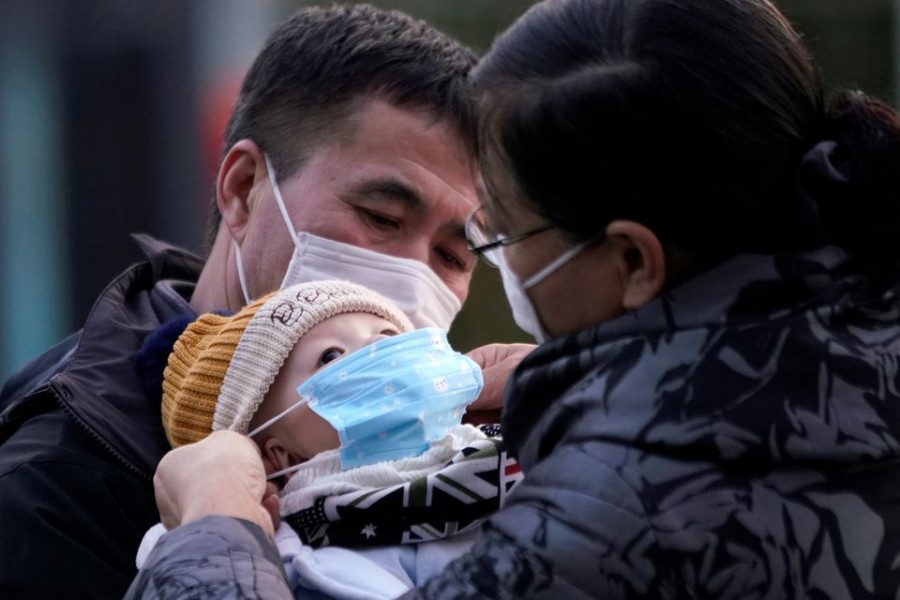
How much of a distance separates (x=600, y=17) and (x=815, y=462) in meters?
0.62

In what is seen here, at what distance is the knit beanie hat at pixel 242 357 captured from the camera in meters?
2.50

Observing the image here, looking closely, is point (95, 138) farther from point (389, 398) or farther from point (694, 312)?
point (694, 312)

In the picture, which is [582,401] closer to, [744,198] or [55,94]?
[744,198]

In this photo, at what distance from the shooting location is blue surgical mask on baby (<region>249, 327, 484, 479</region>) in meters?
2.36

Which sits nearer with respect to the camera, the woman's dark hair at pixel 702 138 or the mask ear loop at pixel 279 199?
the woman's dark hair at pixel 702 138

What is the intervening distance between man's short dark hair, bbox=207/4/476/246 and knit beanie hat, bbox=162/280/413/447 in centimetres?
75

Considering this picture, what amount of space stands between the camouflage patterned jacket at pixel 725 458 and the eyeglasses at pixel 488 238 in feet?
0.67

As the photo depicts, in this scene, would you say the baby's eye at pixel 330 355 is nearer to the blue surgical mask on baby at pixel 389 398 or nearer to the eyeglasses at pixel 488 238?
the blue surgical mask on baby at pixel 389 398

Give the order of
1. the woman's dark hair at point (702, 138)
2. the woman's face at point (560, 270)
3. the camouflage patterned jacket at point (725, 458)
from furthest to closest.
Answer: the woman's face at point (560, 270), the woman's dark hair at point (702, 138), the camouflage patterned jacket at point (725, 458)

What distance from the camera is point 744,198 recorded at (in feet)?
5.60

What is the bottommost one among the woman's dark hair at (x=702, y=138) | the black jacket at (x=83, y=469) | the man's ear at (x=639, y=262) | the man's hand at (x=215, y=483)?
the black jacket at (x=83, y=469)

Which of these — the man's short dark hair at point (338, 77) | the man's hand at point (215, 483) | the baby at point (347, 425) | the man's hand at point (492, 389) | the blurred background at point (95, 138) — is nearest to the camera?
the man's hand at point (215, 483)

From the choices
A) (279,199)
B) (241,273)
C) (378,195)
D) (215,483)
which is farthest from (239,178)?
(215,483)

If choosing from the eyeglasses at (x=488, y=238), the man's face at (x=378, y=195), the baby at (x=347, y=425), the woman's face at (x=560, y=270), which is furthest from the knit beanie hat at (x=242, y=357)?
the woman's face at (x=560, y=270)
